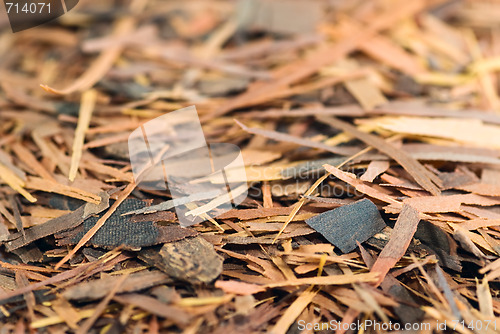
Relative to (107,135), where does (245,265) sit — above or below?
below

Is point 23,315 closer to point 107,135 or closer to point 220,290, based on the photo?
point 220,290

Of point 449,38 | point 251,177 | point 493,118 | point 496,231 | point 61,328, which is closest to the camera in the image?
point 61,328

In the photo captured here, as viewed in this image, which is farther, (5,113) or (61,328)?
(5,113)

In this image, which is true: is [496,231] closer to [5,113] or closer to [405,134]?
[405,134]

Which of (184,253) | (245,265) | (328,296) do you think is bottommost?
(328,296)

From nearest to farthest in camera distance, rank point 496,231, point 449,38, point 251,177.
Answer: point 496,231
point 251,177
point 449,38

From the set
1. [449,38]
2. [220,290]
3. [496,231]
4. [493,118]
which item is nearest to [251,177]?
[220,290]

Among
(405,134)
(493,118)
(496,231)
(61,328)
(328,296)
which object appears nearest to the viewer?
(61,328)

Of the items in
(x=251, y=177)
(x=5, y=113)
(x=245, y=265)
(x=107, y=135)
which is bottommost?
(x=245, y=265)

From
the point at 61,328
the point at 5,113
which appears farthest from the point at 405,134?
the point at 5,113
